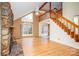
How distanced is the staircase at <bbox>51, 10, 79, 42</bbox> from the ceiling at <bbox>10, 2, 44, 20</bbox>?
380 mm

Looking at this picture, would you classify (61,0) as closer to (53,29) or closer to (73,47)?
(53,29)

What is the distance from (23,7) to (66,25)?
91cm

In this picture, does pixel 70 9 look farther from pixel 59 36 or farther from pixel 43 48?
pixel 43 48

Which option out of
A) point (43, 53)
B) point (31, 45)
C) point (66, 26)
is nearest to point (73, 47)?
point (66, 26)

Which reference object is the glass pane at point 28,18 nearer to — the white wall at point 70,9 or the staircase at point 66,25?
the staircase at point 66,25

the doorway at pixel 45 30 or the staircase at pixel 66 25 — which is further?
the doorway at pixel 45 30

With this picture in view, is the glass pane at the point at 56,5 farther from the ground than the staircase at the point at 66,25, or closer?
farther from the ground

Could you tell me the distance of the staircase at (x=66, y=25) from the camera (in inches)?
92.3

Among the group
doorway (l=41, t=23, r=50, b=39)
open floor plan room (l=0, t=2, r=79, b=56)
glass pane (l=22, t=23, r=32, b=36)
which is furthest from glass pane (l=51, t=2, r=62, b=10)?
glass pane (l=22, t=23, r=32, b=36)

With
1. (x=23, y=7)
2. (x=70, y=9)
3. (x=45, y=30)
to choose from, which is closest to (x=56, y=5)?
(x=70, y=9)

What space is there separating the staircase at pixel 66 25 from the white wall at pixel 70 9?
0.10 metres

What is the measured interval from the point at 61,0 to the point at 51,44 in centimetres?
88

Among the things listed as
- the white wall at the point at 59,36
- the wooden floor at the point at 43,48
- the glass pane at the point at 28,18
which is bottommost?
the wooden floor at the point at 43,48

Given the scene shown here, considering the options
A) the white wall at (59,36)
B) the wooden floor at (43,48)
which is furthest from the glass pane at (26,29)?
the white wall at (59,36)
